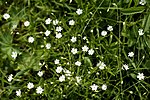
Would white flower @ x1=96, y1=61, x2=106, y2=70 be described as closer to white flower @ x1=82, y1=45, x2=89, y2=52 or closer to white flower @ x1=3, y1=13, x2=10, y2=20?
white flower @ x1=82, y1=45, x2=89, y2=52

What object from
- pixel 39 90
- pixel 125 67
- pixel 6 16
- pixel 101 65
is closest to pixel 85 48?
pixel 101 65

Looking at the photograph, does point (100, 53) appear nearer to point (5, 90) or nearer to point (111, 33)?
point (111, 33)

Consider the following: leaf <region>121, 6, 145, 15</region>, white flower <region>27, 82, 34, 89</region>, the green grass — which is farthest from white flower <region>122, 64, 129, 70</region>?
white flower <region>27, 82, 34, 89</region>

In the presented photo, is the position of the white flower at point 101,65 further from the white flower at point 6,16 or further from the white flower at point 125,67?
the white flower at point 6,16

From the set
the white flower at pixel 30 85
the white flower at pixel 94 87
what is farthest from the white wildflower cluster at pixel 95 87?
the white flower at pixel 30 85

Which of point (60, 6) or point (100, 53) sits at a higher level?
point (60, 6)

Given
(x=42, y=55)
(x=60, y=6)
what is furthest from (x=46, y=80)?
(x=60, y=6)

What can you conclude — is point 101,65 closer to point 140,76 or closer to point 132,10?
point 140,76

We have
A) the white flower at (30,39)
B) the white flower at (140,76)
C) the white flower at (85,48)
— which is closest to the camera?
the white flower at (140,76)
